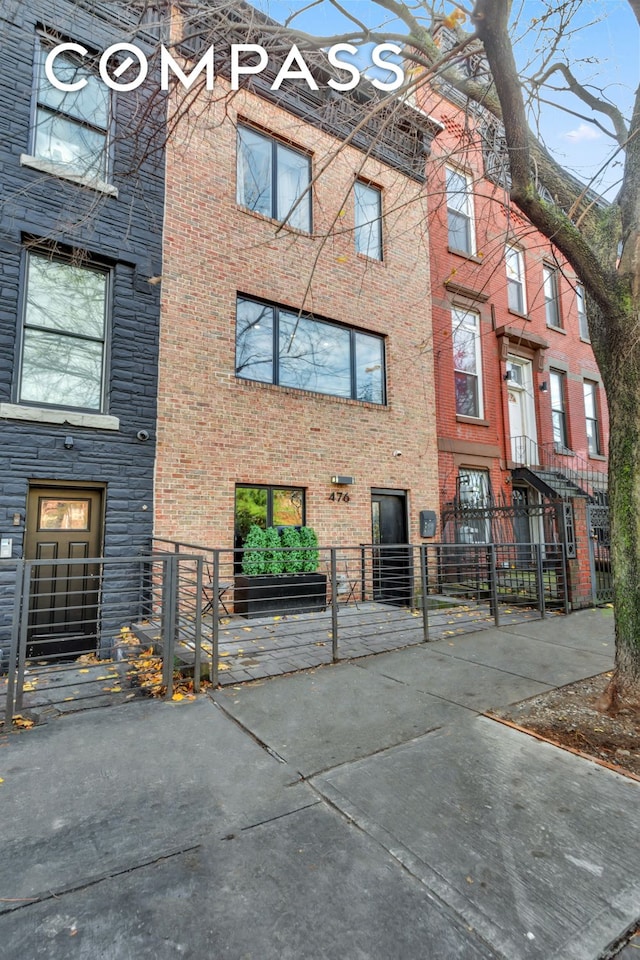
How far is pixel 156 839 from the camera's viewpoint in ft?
7.37

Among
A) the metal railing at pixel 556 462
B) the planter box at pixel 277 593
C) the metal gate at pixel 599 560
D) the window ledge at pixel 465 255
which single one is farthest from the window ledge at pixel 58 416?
the metal railing at pixel 556 462

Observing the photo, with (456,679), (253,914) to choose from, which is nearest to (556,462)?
(456,679)

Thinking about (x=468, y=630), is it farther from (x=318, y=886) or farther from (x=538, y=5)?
(x=538, y=5)

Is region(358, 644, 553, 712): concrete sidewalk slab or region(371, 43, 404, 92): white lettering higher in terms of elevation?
region(371, 43, 404, 92): white lettering

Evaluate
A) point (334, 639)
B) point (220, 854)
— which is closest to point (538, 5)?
point (334, 639)

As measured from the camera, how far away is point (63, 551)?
6062 mm

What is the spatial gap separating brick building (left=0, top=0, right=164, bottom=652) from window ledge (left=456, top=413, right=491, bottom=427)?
257 inches

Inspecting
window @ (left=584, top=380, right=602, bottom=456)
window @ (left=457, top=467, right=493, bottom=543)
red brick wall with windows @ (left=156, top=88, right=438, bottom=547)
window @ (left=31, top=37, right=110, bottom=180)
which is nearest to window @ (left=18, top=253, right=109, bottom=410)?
red brick wall with windows @ (left=156, top=88, right=438, bottom=547)

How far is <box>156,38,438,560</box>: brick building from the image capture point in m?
7.11

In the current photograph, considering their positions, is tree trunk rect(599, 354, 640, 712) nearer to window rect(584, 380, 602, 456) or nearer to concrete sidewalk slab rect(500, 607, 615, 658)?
concrete sidewalk slab rect(500, 607, 615, 658)

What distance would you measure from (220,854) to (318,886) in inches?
18.6

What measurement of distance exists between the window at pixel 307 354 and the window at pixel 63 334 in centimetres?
213

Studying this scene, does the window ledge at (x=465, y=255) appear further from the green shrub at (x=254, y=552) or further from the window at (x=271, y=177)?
the green shrub at (x=254, y=552)

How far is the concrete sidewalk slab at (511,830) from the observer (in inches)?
71.1
